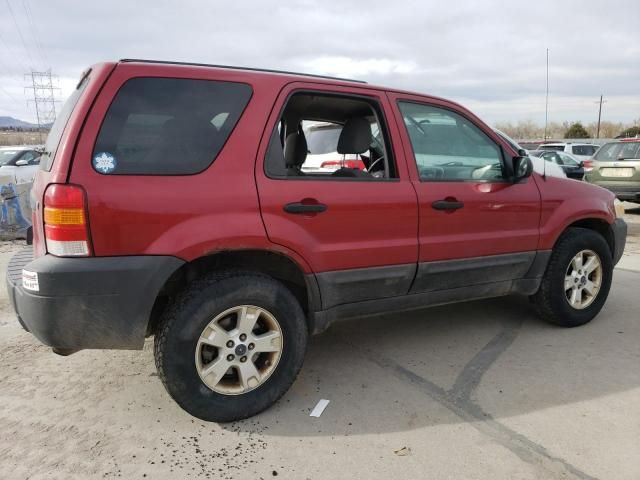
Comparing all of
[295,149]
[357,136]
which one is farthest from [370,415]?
[295,149]

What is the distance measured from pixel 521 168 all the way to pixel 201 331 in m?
2.51

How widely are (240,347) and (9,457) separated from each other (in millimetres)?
1211

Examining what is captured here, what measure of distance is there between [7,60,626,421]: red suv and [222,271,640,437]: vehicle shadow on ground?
382 millimetres

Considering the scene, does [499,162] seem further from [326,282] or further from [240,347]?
[240,347]

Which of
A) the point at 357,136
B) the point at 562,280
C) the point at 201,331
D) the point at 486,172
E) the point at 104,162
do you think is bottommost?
the point at 562,280

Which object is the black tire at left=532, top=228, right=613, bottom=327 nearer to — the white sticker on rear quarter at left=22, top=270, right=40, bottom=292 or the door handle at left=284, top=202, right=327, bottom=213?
the door handle at left=284, top=202, right=327, bottom=213

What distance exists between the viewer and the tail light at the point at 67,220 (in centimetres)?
229

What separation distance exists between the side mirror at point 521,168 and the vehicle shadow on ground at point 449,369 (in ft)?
4.22

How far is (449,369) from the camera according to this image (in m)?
3.39

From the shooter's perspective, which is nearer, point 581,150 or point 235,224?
point 235,224

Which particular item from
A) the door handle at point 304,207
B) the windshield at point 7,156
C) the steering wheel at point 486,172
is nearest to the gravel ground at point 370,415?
the door handle at point 304,207

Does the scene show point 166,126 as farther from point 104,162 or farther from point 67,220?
point 67,220

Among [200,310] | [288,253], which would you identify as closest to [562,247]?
[288,253]

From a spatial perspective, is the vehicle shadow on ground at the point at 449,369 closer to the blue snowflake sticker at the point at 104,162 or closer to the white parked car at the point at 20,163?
the blue snowflake sticker at the point at 104,162
